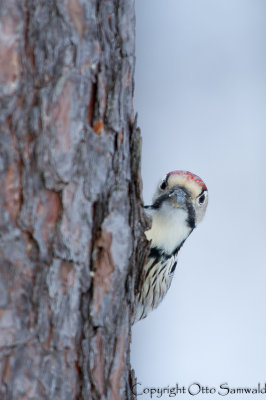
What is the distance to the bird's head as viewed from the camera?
162 cm

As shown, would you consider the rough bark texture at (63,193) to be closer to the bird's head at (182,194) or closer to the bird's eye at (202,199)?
the bird's head at (182,194)

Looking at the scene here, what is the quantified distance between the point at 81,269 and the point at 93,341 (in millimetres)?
141

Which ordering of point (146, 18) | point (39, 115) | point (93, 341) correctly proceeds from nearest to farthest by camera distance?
point (39, 115) < point (93, 341) < point (146, 18)

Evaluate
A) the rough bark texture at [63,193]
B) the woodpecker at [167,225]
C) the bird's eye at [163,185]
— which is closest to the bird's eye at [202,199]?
the woodpecker at [167,225]

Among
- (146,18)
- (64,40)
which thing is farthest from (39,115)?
(146,18)

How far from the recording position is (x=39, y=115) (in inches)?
39.1

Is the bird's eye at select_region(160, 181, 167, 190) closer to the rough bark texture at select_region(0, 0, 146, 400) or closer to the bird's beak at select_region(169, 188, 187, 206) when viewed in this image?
the bird's beak at select_region(169, 188, 187, 206)

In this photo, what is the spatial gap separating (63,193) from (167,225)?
0.60 metres

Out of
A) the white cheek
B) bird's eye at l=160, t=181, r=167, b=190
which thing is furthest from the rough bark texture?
bird's eye at l=160, t=181, r=167, b=190

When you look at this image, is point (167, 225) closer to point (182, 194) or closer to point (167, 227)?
point (167, 227)

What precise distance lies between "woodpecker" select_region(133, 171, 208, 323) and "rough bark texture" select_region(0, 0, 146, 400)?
449mm

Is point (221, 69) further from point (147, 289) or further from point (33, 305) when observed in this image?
point (33, 305)

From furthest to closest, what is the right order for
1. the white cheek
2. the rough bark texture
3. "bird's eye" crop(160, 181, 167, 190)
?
"bird's eye" crop(160, 181, 167, 190)
the white cheek
the rough bark texture

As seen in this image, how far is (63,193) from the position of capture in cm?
102
